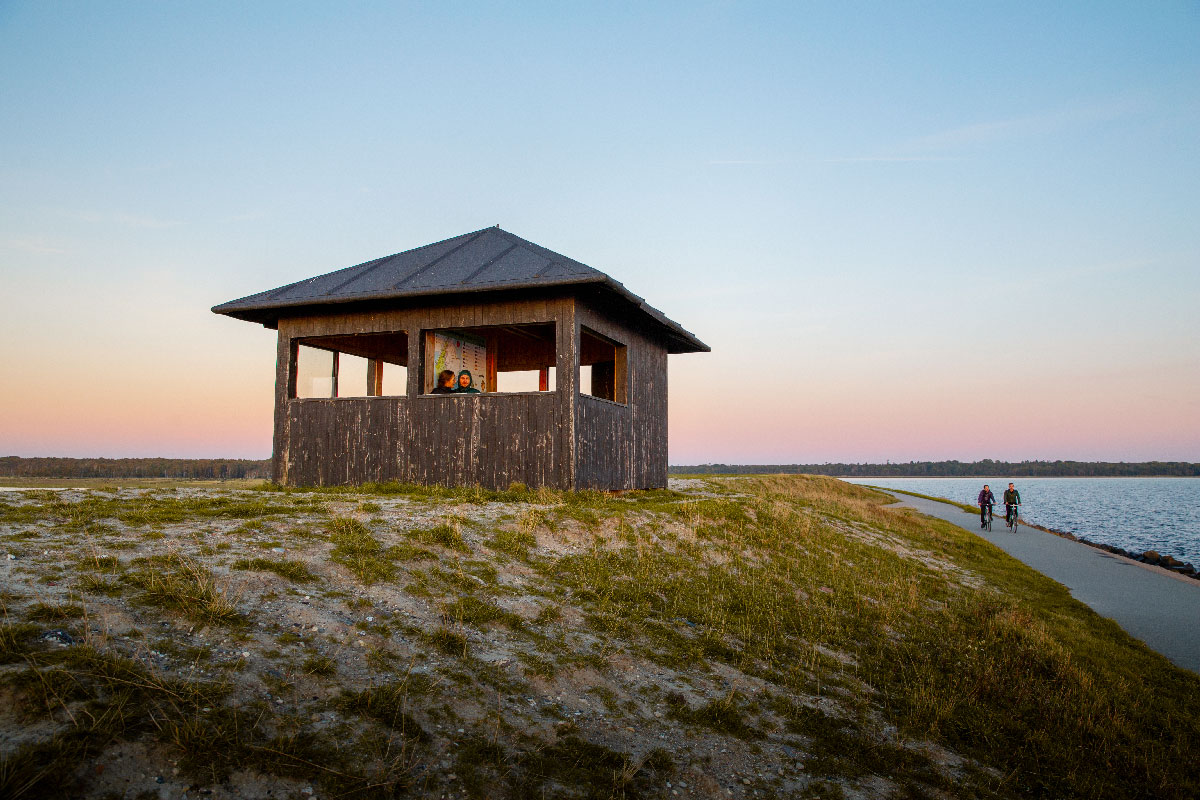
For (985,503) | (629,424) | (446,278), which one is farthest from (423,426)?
(985,503)

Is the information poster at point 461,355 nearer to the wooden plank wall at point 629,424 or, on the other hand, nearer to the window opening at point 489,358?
the window opening at point 489,358

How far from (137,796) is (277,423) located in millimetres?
12848

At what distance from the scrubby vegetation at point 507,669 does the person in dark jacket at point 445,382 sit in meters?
4.26

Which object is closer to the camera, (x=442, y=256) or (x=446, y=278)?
(x=446, y=278)

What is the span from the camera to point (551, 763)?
4.33m

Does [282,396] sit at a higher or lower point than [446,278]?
lower

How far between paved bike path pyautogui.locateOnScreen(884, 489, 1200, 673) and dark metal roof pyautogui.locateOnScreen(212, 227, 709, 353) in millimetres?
10428

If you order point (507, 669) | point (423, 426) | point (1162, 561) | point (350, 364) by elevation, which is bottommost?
point (1162, 561)

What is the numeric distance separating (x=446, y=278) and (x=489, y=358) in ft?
12.1

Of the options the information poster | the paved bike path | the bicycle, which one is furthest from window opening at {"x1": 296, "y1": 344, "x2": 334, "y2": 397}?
the bicycle

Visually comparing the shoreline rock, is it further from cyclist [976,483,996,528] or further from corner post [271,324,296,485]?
corner post [271,324,296,485]

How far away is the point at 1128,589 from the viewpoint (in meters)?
16.0

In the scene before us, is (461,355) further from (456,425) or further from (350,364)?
(350,364)

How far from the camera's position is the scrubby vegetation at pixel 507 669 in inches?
150
